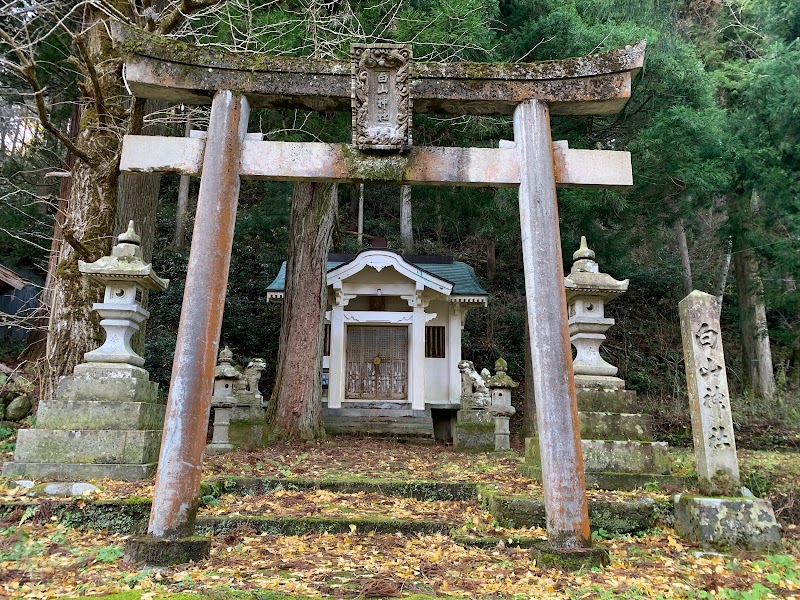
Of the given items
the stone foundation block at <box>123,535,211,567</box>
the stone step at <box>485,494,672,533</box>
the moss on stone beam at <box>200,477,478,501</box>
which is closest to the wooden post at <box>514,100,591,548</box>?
the stone step at <box>485,494,672,533</box>

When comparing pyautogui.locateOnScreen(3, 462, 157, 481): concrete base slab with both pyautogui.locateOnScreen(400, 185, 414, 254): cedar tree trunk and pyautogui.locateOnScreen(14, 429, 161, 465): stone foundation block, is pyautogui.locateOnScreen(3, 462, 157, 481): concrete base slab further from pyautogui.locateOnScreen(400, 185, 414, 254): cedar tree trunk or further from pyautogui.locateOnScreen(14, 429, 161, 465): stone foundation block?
pyautogui.locateOnScreen(400, 185, 414, 254): cedar tree trunk

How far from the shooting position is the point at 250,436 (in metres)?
9.25

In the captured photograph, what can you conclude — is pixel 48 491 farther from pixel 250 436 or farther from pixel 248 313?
pixel 248 313

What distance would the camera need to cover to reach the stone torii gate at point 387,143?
165 inches

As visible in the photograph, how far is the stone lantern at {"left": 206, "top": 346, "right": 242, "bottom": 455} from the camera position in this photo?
9148 mm

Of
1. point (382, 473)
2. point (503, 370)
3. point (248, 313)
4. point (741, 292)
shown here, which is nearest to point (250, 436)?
point (382, 473)

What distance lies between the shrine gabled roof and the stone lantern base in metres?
6.86

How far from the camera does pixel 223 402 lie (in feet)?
30.4

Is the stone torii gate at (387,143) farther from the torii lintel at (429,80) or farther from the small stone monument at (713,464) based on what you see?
the small stone monument at (713,464)

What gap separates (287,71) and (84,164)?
3666 mm

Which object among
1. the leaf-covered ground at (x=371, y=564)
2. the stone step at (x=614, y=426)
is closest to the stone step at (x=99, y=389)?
the leaf-covered ground at (x=371, y=564)

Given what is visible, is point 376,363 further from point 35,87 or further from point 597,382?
point 35,87

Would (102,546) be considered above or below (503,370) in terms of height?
below

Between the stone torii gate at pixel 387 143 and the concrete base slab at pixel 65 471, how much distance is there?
201 centimetres
